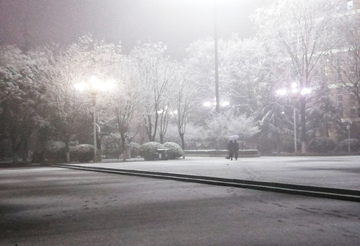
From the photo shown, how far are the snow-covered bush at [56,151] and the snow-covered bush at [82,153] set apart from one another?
1.63 metres

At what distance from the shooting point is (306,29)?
Answer: 40.1 m

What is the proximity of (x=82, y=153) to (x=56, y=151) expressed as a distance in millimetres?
3431

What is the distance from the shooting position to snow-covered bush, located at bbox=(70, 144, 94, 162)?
1496 inches

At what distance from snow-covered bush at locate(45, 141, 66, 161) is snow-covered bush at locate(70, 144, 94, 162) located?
1.63 metres

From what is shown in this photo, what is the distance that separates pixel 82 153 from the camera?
37938 millimetres

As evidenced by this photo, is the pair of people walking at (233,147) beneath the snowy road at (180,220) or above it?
above

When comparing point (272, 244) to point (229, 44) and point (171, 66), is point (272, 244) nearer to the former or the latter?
point (171, 66)

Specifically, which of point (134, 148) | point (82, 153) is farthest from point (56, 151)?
point (134, 148)

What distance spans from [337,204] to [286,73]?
40.4 metres

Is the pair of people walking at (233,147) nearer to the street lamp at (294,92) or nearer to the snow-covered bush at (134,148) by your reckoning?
the street lamp at (294,92)

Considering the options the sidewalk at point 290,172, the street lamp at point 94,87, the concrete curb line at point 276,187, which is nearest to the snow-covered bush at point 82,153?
the street lamp at point 94,87

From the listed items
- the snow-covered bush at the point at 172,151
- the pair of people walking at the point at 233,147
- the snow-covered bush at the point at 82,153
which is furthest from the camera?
the snow-covered bush at the point at 172,151

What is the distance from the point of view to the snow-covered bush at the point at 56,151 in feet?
130

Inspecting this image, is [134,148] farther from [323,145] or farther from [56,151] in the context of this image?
[323,145]
